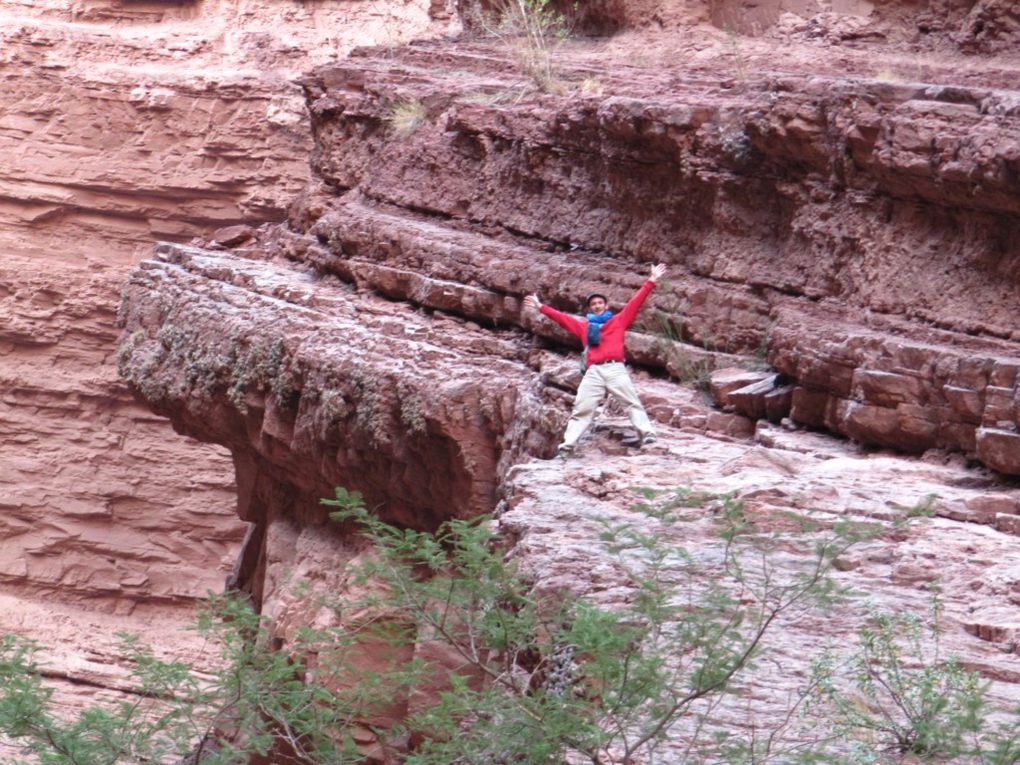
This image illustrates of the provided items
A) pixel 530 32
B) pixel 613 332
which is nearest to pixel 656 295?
pixel 613 332

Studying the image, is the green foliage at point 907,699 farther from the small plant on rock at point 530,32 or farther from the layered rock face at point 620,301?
the small plant on rock at point 530,32

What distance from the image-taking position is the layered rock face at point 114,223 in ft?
73.5

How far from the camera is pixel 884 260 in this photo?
381 inches

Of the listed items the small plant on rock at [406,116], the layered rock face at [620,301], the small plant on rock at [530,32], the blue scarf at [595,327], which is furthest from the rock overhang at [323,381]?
the small plant on rock at [530,32]

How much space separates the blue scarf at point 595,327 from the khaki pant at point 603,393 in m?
0.16

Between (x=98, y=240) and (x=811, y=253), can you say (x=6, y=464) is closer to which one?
(x=98, y=240)

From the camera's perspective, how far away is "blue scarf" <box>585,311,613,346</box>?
9.14 m

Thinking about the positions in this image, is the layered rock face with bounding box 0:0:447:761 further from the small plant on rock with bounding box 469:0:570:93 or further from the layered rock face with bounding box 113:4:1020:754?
the layered rock face with bounding box 113:4:1020:754

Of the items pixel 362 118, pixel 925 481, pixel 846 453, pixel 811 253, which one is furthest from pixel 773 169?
pixel 362 118

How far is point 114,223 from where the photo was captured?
23312 mm

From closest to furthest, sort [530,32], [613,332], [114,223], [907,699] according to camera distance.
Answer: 1. [907,699]
2. [613,332]
3. [530,32]
4. [114,223]

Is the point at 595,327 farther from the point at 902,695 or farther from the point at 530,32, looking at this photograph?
the point at 530,32

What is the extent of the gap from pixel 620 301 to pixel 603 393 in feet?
7.62

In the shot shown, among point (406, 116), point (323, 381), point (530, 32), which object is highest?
point (530, 32)
